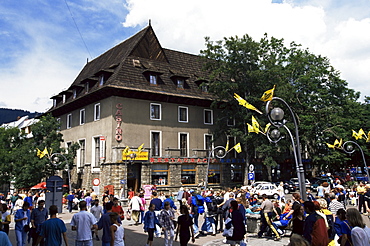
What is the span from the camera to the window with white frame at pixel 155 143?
123 feet

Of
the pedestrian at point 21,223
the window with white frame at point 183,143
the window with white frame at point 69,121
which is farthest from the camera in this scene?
the window with white frame at point 69,121

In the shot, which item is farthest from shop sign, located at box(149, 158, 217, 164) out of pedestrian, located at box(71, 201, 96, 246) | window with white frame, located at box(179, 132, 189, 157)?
pedestrian, located at box(71, 201, 96, 246)

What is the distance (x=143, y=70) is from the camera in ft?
126

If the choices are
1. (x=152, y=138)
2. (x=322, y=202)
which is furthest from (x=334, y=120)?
(x=322, y=202)

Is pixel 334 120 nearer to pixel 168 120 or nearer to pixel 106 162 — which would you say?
pixel 168 120

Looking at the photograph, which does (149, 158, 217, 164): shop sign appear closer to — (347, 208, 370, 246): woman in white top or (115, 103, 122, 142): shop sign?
(115, 103, 122, 142): shop sign

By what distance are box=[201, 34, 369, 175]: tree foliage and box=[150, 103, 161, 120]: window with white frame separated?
6.12m

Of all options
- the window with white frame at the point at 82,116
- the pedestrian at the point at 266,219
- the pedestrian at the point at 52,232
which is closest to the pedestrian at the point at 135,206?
the pedestrian at the point at 266,219

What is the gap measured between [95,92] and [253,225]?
26.3 metres

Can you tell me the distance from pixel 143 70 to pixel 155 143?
8013 millimetres

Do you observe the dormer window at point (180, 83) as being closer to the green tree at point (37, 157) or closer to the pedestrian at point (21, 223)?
the green tree at point (37, 157)

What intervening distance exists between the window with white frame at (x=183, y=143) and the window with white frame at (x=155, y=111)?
11.2ft

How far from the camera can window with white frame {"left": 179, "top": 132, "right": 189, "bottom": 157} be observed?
39.6 meters

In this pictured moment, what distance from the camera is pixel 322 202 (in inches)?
388
